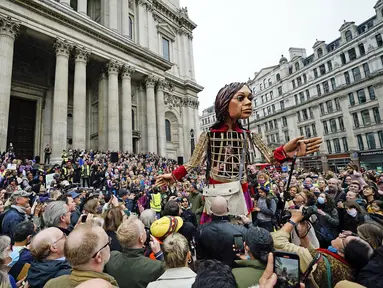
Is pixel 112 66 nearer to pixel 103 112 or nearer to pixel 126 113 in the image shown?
Answer: pixel 103 112

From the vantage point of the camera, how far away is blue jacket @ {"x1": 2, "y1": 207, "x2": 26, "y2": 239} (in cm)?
439

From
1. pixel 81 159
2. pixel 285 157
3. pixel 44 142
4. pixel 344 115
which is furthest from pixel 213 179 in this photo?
pixel 344 115

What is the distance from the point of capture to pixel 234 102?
332 centimetres

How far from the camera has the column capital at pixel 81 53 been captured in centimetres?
1869

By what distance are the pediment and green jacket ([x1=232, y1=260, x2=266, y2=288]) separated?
1354 inches

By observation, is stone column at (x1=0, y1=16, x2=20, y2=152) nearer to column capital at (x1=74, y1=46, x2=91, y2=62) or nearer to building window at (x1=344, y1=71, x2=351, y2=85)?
column capital at (x1=74, y1=46, x2=91, y2=62)

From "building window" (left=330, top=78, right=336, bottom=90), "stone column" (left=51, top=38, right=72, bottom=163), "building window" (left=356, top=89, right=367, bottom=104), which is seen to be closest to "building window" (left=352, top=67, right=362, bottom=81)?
"building window" (left=356, top=89, right=367, bottom=104)

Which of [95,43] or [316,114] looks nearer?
[95,43]

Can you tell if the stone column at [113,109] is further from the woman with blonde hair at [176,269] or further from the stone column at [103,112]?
the woman with blonde hair at [176,269]

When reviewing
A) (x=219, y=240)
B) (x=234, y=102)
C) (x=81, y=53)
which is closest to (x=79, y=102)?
(x=81, y=53)

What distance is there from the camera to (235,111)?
3305 millimetres

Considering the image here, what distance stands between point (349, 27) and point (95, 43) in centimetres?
3674

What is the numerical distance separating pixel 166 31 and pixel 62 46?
725 inches

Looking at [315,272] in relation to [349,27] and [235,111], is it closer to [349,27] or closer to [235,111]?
[235,111]
